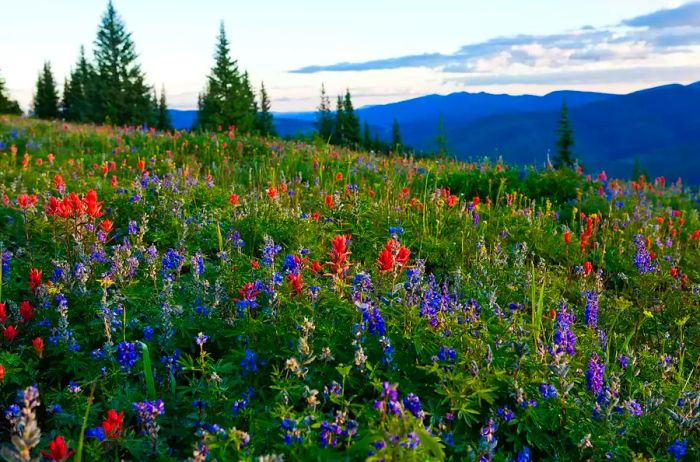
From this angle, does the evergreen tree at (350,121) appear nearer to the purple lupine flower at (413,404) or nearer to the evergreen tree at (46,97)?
the evergreen tree at (46,97)

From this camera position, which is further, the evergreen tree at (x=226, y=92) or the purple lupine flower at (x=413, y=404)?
the evergreen tree at (x=226, y=92)

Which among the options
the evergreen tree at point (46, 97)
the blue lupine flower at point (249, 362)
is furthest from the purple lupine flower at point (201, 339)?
the evergreen tree at point (46, 97)

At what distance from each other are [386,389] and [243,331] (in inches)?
46.2

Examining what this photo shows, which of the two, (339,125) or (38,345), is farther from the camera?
(339,125)

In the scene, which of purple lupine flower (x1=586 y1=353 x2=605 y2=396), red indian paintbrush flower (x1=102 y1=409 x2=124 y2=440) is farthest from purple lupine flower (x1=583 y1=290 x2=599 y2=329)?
red indian paintbrush flower (x1=102 y1=409 x2=124 y2=440)

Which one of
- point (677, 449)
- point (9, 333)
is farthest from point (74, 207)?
point (677, 449)

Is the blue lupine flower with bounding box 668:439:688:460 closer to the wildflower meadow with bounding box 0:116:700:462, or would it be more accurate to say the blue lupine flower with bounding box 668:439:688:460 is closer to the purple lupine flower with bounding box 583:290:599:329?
the wildflower meadow with bounding box 0:116:700:462

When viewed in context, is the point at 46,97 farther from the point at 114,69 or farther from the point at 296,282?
the point at 296,282

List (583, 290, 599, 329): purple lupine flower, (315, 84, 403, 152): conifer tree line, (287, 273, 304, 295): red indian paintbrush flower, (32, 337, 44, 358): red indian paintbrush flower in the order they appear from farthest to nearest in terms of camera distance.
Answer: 1. (315, 84, 403, 152): conifer tree line
2. (583, 290, 599, 329): purple lupine flower
3. (287, 273, 304, 295): red indian paintbrush flower
4. (32, 337, 44, 358): red indian paintbrush flower

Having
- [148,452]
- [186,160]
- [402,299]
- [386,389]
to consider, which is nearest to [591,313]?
[402,299]

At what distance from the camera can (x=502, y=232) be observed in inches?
225

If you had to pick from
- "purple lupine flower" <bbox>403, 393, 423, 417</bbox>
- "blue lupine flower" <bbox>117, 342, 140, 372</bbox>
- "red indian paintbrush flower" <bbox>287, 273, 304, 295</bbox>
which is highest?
"red indian paintbrush flower" <bbox>287, 273, 304, 295</bbox>

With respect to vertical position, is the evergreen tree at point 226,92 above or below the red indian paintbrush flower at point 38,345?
above

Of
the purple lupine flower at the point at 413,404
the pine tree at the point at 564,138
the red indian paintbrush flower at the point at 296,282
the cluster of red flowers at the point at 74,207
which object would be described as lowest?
the purple lupine flower at the point at 413,404
